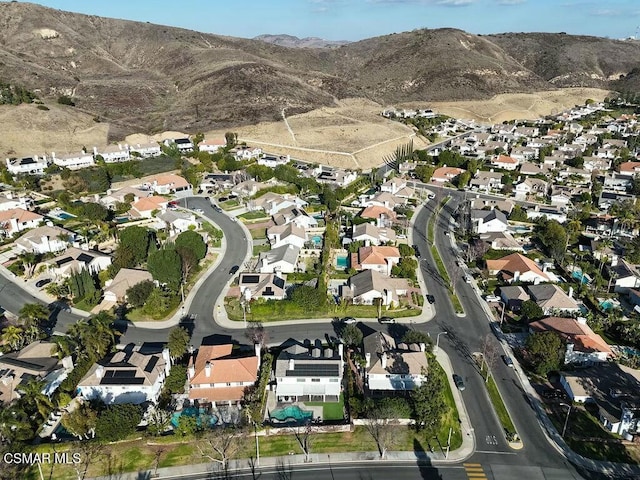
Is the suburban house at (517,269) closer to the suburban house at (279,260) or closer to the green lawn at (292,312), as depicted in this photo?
the green lawn at (292,312)

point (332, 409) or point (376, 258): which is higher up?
point (376, 258)

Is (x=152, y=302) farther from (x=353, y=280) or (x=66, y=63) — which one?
(x=66, y=63)

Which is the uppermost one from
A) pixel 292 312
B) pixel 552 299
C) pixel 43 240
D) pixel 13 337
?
pixel 552 299

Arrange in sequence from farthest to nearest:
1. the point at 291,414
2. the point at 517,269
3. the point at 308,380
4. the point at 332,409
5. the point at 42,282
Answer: the point at 517,269
the point at 42,282
the point at 308,380
the point at 332,409
the point at 291,414

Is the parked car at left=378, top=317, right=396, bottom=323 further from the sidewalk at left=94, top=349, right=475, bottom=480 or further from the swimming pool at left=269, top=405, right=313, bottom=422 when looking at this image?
the sidewalk at left=94, top=349, right=475, bottom=480

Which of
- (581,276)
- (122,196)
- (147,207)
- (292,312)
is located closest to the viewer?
(292,312)

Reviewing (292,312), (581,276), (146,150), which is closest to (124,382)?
(292,312)

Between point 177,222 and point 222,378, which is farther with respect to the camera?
point 177,222

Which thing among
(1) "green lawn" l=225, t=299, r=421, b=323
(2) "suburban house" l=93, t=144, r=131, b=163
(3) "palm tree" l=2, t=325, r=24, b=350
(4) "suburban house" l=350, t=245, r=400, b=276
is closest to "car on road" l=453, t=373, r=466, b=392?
(1) "green lawn" l=225, t=299, r=421, b=323

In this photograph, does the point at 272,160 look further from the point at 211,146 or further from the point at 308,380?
the point at 308,380
